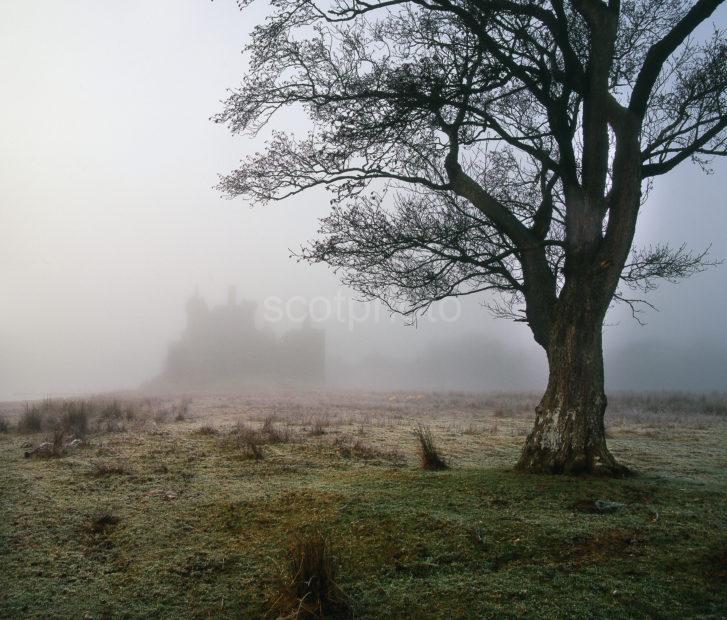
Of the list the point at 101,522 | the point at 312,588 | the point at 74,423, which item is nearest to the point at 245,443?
the point at 101,522

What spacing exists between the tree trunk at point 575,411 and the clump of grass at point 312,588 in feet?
13.6

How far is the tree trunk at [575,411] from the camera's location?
22.8ft

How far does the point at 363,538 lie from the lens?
4793 mm

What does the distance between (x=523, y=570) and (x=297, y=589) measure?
5.79 feet

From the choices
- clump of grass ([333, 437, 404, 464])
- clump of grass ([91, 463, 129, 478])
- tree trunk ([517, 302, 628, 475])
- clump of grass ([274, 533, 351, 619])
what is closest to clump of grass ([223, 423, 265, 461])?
clump of grass ([333, 437, 404, 464])

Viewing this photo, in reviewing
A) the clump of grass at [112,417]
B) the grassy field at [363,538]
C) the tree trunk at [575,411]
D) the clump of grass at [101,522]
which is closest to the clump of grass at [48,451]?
the grassy field at [363,538]

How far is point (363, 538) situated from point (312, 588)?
3.73 ft

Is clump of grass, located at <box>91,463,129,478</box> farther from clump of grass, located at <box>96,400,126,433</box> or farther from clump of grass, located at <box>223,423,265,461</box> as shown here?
clump of grass, located at <box>96,400,126,433</box>

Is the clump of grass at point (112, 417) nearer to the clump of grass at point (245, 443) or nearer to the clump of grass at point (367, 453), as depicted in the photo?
the clump of grass at point (245, 443)

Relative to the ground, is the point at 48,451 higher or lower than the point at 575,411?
lower

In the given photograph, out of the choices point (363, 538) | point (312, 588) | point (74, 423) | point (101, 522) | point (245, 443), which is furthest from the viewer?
point (74, 423)

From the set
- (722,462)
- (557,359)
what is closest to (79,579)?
(557,359)

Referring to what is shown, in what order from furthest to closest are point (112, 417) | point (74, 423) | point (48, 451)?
point (112, 417) < point (74, 423) < point (48, 451)

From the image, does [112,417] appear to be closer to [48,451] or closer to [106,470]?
[48,451]
